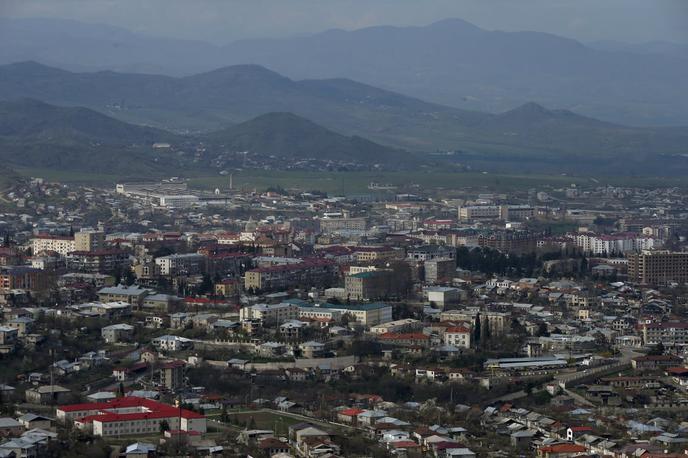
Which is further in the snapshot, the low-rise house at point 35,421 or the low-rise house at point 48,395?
the low-rise house at point 48,395

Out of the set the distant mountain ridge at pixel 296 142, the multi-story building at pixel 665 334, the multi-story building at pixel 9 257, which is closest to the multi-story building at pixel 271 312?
the multi-story building at pixel 665 334

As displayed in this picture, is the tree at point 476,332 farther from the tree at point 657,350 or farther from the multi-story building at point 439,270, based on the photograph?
the multi-story building at point 439,270

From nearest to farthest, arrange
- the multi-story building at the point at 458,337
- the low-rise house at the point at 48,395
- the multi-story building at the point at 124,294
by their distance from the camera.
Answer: the low-rise house at the point at 48,395 < the multi-story building at the point at 458,337 < the multi-story building at the point at 124,294

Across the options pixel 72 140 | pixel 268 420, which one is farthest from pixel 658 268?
pixel 72 140

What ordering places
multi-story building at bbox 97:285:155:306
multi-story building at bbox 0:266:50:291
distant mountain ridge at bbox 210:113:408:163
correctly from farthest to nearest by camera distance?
distant mountain ridge at bbox 210:113:408:163 → multi-story building at bbox 0:266:50:291 → multi-story building at bbox 97:285:155:306

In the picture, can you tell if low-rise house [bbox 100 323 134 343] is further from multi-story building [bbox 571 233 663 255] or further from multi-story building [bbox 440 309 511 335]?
multi-story building [bbox 571 233 663 255]

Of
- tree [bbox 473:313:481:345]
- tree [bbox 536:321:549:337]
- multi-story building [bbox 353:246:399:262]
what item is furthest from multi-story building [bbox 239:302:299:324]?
multi-story building [bbox 353:246:399:262]
